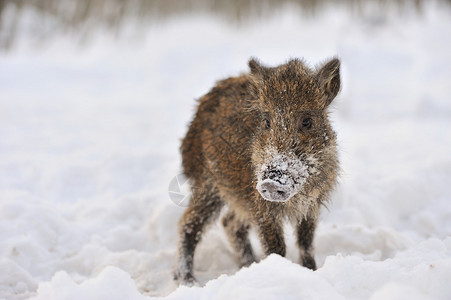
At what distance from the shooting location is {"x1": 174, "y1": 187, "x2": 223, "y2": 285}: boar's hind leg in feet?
12.9

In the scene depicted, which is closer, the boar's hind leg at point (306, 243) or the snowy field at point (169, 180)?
the snowy field at point (169, 180)

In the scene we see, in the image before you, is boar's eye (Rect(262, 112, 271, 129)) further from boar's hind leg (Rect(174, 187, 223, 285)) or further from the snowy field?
boar's hind leg (Rect(174, 187, 223, 285))

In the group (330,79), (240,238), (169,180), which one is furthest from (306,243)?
(169,180)

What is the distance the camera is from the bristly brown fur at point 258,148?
3176 millimetres

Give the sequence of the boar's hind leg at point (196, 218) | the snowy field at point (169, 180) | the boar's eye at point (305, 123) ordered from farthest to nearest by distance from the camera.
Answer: the boar's hind leg at point (196, 218), the boar's eye at point (305, 123), the snowy field at point (169, 180)

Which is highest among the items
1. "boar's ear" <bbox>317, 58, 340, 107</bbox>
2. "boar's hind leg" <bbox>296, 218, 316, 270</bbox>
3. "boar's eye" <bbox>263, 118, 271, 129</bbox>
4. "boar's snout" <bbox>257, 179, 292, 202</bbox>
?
"boar's ear" <bbox>317, 58, 340, 107</bbox>

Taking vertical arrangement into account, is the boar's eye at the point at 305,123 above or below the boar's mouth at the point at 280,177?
above

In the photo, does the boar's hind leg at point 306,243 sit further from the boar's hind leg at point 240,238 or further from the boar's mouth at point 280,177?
the boar's mouth at point 280,177

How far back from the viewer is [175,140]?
8.28 m

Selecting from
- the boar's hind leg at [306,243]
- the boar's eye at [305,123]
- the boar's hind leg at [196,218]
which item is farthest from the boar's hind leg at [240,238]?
the boar's eye at [305,123]

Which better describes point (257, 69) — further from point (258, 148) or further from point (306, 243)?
point (306, 243)

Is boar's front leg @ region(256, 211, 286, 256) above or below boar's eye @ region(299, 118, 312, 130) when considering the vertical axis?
below

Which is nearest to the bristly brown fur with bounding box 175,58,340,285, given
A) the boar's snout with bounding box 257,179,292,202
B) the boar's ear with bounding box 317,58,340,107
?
the boar's ear with bounding box 317,58,340,107

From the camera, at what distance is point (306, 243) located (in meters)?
3.68
